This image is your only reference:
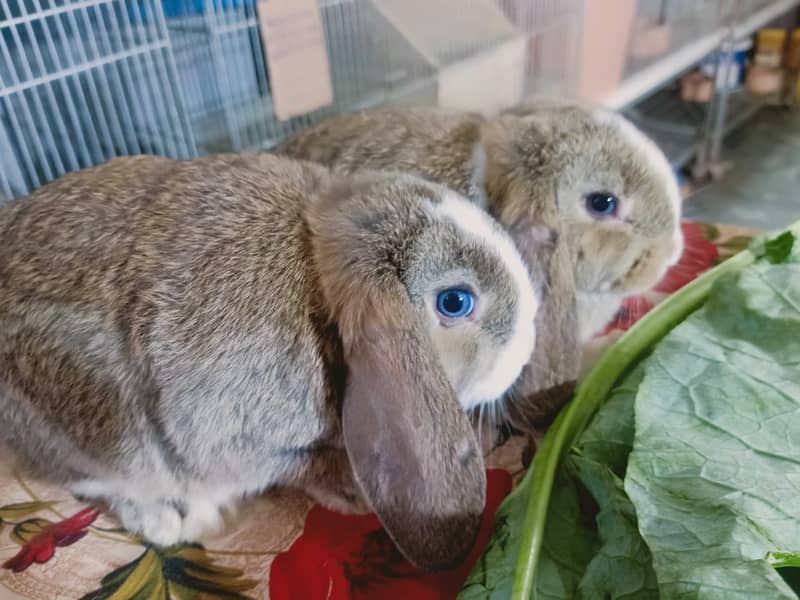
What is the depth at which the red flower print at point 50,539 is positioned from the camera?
2.88ft

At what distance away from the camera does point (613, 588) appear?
70 cm

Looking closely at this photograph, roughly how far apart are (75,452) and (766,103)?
3.37m

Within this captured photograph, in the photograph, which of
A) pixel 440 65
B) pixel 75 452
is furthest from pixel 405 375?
pixel 440 65

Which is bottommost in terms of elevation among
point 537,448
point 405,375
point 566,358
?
point 537,448

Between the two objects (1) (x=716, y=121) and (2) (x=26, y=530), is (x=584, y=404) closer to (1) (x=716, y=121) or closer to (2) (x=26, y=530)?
(2) (x=26, y=530)

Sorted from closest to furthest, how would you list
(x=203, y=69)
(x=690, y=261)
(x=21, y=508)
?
1. (x=21, y=508)
2. (x=203, y=69)
3. (x=690, y=261)

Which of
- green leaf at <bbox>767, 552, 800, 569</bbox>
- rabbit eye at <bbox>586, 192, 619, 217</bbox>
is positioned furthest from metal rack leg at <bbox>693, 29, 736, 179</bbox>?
green leaf at <bbox>767, 552, 800, 569</bbox>

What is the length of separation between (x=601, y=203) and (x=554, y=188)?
3.7 inches

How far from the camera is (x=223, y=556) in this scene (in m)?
→ 0.89

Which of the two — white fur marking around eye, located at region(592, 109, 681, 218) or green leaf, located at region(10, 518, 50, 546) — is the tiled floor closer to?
white fur marking around eye, located at region(592, 109, 681, 218)

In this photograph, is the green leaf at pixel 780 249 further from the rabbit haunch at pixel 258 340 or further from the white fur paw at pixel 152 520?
the white fur paw at pixel 152 520

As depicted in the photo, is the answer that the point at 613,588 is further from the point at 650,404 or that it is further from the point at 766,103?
the point at 766,103

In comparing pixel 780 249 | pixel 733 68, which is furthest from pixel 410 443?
pixel 733 68

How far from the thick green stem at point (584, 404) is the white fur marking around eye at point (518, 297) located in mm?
103
